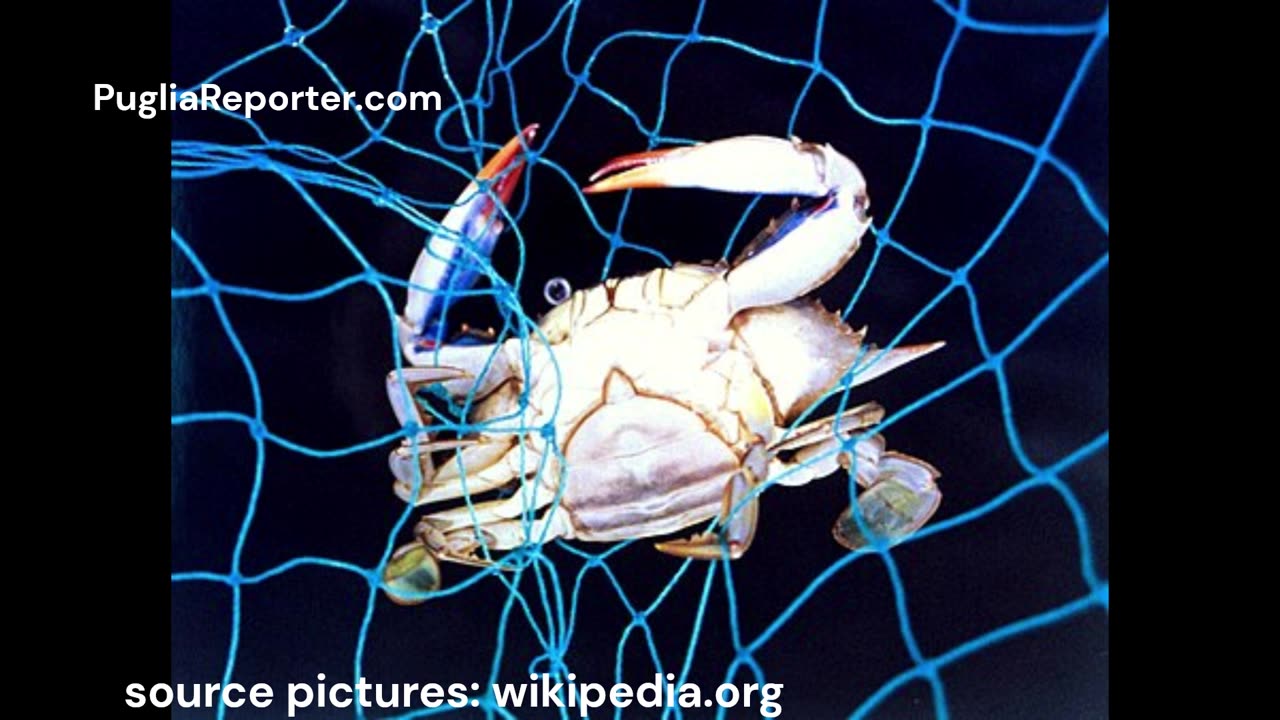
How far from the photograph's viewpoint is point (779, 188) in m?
1.17

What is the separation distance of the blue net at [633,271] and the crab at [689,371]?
0.9 inches

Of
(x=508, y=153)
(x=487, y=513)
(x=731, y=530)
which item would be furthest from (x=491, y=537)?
(x=508, y=153)

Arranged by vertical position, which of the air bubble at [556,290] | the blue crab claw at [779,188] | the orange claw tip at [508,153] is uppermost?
the orange claw tip at [508,153]

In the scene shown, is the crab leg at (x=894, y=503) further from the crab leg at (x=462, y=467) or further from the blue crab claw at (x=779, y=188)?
the crab leg at (x=462, y=467)

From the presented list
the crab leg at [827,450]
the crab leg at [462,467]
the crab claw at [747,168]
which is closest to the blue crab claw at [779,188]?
the crab claw at [747,168]

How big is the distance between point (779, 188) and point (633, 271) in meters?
0.15

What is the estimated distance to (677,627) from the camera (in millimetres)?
1242

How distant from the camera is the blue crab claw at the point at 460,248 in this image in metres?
1.19

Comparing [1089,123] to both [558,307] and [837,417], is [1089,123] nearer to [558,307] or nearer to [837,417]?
[837,417]

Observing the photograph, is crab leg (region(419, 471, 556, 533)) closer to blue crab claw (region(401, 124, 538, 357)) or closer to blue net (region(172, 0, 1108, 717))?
blue net (region(172, 0, 1108, 717))

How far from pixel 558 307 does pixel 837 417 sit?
27cm


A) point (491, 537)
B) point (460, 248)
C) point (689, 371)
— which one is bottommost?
point (491, 537)

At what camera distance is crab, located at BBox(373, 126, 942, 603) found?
3.85 ft

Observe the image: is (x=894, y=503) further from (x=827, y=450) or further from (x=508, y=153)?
(x=508, y=153)
